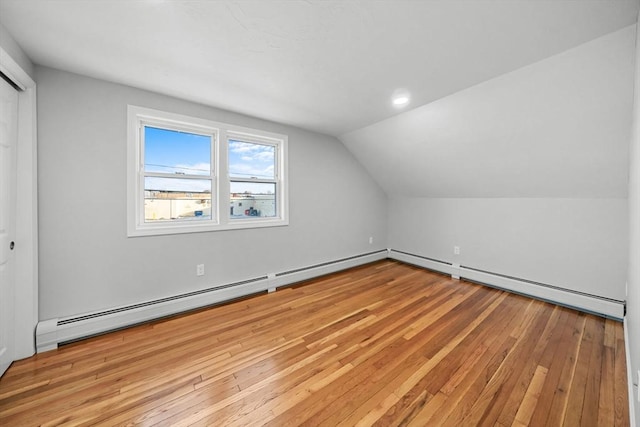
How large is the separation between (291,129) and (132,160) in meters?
1.96

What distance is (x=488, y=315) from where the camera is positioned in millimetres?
2547

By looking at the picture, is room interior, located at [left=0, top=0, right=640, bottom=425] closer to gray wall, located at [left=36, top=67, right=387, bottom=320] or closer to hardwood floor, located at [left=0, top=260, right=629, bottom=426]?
gray wall, located at [left=36, top=67, right=387, bottom=320]

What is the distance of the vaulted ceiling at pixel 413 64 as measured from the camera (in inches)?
54.9

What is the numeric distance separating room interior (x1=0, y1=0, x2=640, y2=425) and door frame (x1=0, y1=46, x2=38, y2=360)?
1 centimetres

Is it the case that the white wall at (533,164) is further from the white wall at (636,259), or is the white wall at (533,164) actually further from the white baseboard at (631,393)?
the white baseboard at (631,393)

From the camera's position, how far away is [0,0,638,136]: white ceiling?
136 centimetres

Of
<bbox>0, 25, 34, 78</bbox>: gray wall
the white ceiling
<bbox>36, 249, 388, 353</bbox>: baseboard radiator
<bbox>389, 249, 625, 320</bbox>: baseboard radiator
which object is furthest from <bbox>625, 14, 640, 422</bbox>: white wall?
<bbox>0, 25, 34, 78</bbox>: gray wall

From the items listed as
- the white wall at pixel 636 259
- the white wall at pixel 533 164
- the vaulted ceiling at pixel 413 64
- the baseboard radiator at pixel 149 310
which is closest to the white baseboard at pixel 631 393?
the white wall at pixel 636 259

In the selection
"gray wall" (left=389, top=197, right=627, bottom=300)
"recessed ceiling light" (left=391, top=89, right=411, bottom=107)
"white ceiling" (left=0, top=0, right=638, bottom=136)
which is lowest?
"gray wall" (left=389, top=197, right=627, bottom=300)

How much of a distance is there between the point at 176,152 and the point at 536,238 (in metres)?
4.56

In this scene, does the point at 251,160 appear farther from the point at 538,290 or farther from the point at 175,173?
the point at 538,290

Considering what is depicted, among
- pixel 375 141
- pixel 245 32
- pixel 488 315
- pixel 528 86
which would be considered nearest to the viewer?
pixel 245 32

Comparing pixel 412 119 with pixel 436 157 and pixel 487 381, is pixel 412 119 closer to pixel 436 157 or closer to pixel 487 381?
pixel 436 157

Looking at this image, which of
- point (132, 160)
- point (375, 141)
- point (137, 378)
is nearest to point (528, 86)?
point (375, 141)
